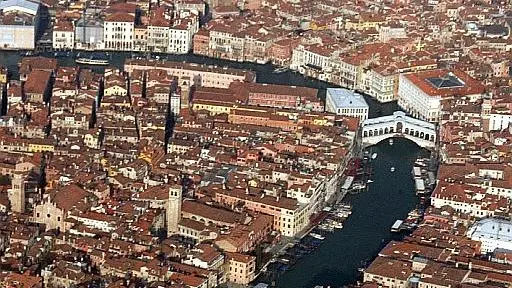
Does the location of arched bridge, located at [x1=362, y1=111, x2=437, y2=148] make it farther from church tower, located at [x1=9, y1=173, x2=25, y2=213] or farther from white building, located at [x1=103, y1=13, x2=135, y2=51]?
white building, located at [x1=103, y1=13, x2=135, y2=51]

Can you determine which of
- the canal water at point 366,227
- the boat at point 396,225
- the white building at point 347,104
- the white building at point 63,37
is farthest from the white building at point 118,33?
the boat at point 396,225

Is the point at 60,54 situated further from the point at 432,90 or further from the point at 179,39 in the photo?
the point at 432,90

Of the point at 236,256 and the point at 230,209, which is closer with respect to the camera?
the point at 236,256

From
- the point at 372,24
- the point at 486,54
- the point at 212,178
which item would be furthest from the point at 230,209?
the point at 372,24

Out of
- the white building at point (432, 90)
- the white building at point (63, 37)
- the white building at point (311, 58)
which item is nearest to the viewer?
the white building at point (432, 90)

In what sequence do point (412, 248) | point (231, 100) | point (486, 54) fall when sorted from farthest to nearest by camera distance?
point (486, 54) → point (231, 100) → point (412, 248)

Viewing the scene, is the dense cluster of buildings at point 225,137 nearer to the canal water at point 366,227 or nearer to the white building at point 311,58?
the white building at point 311,58

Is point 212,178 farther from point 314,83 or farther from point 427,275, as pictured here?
point 314,83
